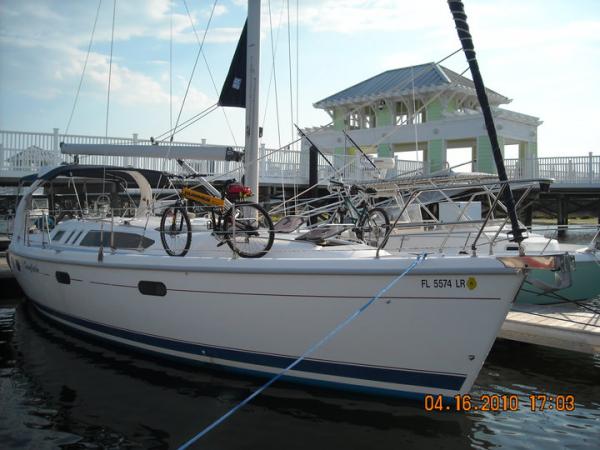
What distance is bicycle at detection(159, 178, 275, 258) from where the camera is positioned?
721cm

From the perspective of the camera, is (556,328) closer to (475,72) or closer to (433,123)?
(475,72)

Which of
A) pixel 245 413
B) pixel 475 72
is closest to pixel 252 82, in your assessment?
pixel 475 72

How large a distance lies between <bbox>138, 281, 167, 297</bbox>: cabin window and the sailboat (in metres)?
0.02

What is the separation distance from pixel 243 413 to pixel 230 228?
250cm

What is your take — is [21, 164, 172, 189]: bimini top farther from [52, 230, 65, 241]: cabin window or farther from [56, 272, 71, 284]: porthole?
[56, 272, 71, 284]: porthole

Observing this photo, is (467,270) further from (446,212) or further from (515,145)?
(515,145)

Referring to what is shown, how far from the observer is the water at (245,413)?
5766mm

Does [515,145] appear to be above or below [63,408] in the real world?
above

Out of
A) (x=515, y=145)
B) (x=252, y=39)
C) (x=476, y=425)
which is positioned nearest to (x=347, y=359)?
(x=476, y=425)

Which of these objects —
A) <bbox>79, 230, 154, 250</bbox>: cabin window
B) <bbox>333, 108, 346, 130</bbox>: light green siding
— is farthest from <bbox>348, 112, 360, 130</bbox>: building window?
<bbox>79, 230, 154, 250</bbox>: cabin window

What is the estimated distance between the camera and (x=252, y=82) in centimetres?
913

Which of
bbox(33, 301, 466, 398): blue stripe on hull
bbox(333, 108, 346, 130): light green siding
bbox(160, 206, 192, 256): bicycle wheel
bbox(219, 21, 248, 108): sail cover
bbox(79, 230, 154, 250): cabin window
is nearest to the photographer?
bbox(33, 301, 466, 398): blue stripe on hull

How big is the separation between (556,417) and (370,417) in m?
2.31

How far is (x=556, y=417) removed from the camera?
647 cm
